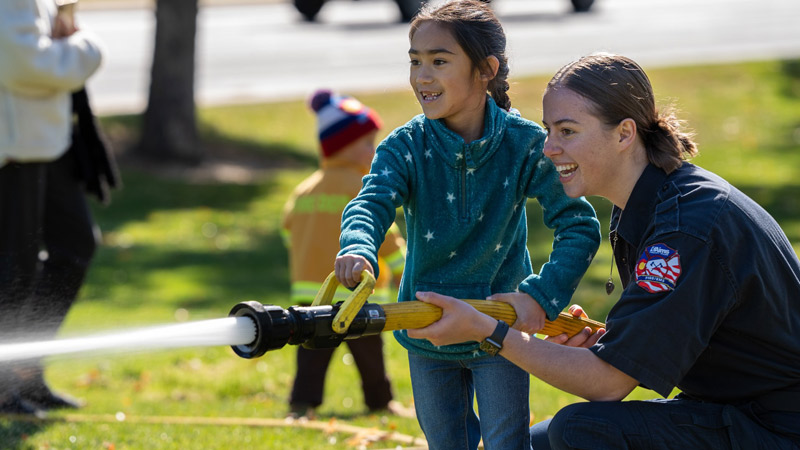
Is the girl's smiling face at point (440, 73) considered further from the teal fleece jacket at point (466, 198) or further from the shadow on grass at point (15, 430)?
the shadow on grass at point (15, 430)

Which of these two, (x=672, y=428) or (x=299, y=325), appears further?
(x=672, y=428)

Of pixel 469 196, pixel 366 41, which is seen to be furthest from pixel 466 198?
pixel 366 41

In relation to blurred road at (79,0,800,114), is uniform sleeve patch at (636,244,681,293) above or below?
above

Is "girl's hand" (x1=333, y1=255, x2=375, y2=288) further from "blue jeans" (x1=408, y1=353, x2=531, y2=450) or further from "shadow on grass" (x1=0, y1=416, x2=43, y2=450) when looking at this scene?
"shadow on grass" (x1=0, y1=416, x2=43, y2=450)

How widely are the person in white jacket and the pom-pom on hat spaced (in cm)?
128

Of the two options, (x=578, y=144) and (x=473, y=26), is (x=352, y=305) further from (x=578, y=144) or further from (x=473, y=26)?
(x=473, y=26)

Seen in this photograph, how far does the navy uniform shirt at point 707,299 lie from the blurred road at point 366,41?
10931 millimetres

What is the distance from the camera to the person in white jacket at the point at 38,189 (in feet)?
18.3

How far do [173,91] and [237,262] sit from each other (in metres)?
3.45

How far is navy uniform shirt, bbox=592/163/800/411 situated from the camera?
3.00m

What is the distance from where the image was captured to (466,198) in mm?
3531

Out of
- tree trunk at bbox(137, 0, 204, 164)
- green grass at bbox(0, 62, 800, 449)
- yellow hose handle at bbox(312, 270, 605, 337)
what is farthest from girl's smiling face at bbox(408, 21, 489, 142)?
tree trunk at bbox(137, 0, 204, 164)

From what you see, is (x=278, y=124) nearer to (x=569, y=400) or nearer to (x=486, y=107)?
(x=569, y=400)

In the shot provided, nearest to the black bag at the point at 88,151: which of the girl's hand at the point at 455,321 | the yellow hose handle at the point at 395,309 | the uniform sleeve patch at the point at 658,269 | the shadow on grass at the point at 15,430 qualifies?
the shadow on grass at the point at 15,430
